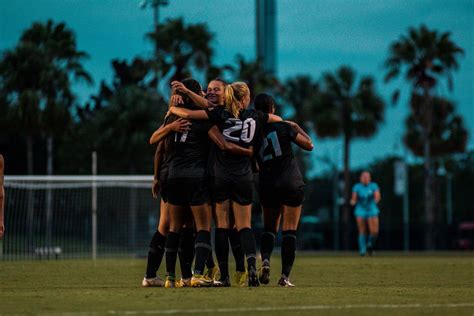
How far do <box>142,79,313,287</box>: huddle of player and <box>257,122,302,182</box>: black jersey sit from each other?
0.04 feet

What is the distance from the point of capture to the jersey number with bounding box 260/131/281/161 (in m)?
13.0

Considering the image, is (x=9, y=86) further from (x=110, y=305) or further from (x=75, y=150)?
(x=110, y=305)

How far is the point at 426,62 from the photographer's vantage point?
6619 centimetres

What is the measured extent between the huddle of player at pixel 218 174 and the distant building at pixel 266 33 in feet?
170

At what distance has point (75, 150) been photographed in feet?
195

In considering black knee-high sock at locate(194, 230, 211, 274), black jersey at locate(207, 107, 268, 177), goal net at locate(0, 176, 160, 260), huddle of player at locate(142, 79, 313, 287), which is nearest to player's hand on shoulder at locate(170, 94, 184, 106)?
huddle of player at locate(142, 79, 313, 287)

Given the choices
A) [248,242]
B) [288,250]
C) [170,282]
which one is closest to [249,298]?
[248,242]

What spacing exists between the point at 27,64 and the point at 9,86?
1476 millimetres

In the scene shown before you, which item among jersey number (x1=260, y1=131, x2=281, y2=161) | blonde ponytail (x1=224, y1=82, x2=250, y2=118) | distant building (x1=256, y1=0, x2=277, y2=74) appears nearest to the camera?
blonde ponytail (x1=224, y1=82, x2=250, y2=118)

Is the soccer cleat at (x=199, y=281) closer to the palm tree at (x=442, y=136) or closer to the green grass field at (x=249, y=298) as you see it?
the green grass field at (x=249, y=298)

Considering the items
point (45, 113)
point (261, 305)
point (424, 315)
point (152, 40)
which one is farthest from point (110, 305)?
point (152, 40)

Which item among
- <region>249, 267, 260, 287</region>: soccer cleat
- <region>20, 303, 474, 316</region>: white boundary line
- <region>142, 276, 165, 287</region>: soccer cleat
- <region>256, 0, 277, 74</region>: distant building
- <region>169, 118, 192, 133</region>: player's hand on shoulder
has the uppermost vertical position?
<region>256, 0, 277, 74</region>: distant building

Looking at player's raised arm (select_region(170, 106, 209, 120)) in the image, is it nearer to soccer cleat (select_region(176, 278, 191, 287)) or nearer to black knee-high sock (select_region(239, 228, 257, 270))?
black knee-high sock (select_region(239, 228, 257, 270))

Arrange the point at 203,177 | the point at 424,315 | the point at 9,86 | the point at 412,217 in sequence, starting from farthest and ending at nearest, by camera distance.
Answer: the point at 412,217, the point at 9,86, the point at 203,177, the point at 424,315
